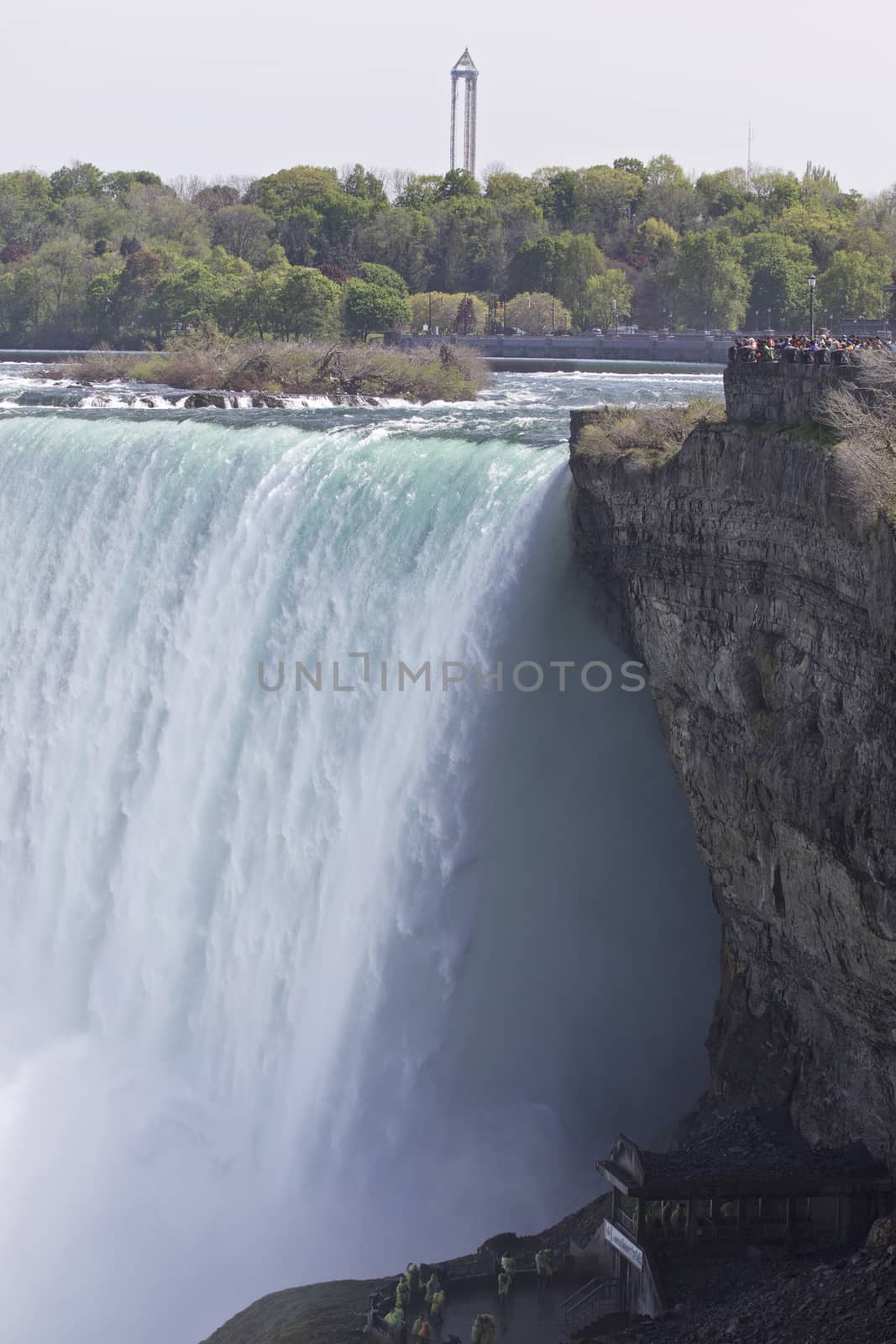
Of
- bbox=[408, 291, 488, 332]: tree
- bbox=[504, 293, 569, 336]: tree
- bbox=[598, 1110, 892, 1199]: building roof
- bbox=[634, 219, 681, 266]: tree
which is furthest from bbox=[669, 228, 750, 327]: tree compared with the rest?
bbox=[598, 1110, 892, 1199]: building roof

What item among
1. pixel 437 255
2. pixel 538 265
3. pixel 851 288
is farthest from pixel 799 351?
pixel 437 255

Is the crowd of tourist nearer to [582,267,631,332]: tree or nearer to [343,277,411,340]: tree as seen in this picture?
[343,277,411,340]: tree

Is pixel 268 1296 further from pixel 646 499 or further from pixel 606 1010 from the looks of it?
pixel 646 499

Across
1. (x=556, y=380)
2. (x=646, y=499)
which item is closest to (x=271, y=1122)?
(x=646, y=499)

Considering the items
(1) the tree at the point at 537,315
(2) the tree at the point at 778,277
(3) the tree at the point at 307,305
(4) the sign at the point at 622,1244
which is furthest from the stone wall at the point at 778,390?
(1) the tree at the point at 537,315

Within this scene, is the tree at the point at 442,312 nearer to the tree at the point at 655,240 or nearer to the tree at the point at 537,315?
the tree at the point at 537,315

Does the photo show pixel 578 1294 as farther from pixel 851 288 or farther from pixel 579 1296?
pixel 851 288
